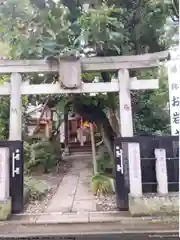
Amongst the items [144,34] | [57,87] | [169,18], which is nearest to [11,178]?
[57,87]

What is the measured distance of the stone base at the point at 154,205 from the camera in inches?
222

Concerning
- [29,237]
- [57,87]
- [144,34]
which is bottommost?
[29,237]

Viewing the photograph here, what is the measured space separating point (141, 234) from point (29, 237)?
185 centimetres

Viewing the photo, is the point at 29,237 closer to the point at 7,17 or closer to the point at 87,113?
the point at 7,17

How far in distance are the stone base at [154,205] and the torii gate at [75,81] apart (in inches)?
56.2

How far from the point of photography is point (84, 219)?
18.1 feet

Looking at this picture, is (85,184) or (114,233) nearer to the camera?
(114,233)

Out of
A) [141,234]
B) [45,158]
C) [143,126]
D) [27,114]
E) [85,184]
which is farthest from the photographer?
[27,114]

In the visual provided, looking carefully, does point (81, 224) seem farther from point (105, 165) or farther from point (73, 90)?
point (105, 165)

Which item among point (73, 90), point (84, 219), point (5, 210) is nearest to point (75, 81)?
point (73, 90)

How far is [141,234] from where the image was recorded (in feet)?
15.4

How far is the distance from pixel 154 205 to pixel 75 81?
10.2 ft

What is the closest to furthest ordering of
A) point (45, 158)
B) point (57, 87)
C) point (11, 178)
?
point (11, 178), point (57, 87), point (45, 158)

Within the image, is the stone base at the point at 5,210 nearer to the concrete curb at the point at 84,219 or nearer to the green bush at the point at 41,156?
the concrete curb at the point at 84,219
